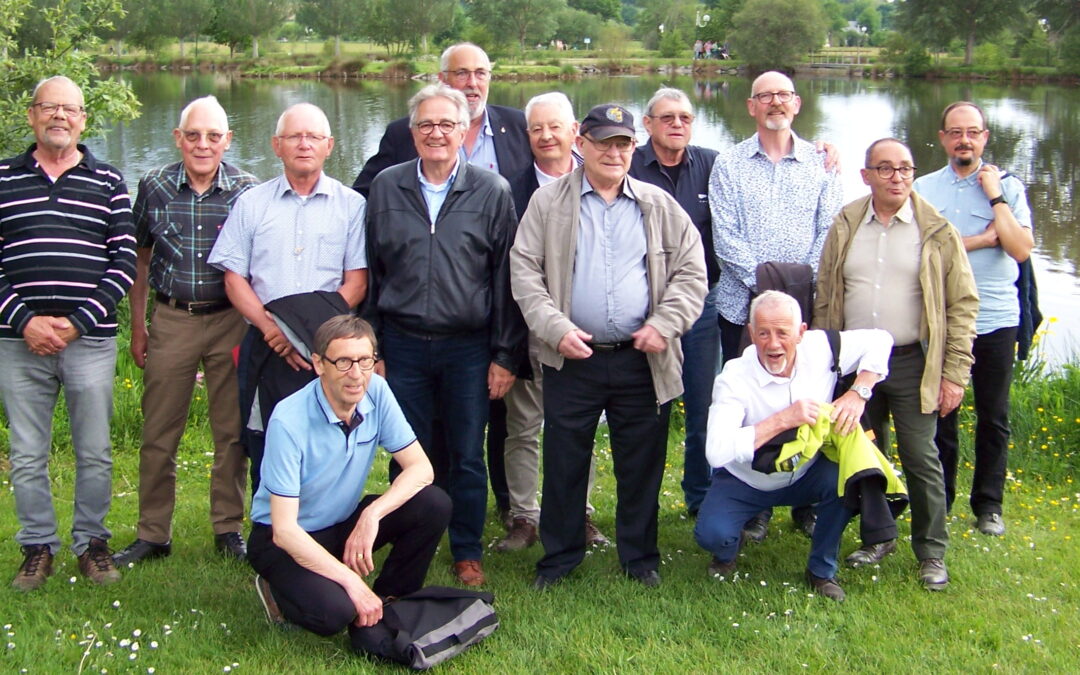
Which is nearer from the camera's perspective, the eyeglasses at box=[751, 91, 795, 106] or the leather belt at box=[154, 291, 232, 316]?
the leather belt at box=[154, 291, 232, 316]

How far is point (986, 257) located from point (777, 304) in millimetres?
1574

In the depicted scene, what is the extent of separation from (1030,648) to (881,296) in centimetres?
158

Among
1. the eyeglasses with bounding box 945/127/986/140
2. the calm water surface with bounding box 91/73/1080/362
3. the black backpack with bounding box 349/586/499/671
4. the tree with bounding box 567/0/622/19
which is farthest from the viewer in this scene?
the tree with bounding box 567/0/622/19

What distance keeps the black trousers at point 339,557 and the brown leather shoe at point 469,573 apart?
1.52 ft

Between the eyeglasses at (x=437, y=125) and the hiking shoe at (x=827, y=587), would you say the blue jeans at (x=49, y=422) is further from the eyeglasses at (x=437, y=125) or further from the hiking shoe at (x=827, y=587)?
the hiking shoe at (x=827, y=587)

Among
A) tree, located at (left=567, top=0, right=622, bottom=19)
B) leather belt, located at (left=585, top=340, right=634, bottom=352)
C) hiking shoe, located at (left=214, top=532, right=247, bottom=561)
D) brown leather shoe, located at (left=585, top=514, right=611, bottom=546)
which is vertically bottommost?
brown leather shoe, located at (left=585, top=514, right=611, bottom=546)

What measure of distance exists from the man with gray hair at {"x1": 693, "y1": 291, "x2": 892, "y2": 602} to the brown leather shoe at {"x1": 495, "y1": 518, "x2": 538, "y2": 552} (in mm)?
1002

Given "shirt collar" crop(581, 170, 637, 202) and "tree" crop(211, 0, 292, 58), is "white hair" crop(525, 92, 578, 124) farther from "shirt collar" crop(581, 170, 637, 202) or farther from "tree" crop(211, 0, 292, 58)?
"tree" crop(211, 0, 292, 58)

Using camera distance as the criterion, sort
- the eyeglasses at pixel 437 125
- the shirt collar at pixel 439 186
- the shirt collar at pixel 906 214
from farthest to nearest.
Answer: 1. the shirt collar at pixel 906 214
2. the shirt collar at pixel 439 186
3. the eyeglasses at pixel 437 125

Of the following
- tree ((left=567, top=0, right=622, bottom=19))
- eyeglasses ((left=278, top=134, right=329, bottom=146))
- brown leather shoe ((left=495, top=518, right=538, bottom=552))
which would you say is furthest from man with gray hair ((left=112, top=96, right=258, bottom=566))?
tree ((left=567, top=0, right=622, bottom=19))

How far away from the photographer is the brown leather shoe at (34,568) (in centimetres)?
450

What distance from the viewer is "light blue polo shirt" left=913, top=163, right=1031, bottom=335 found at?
5234mm

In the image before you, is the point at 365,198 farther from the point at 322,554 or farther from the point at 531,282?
the point at 322,554

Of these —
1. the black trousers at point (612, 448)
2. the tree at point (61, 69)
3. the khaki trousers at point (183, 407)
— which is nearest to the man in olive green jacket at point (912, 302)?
the black trousers at point (612, 448)
